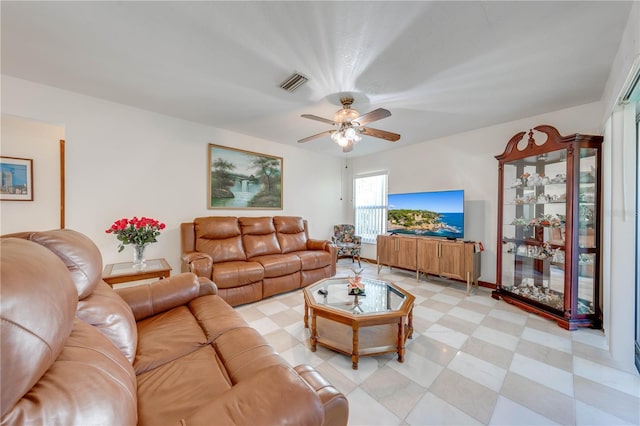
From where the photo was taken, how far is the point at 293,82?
7.41ft

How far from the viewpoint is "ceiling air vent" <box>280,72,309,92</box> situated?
2156 mm

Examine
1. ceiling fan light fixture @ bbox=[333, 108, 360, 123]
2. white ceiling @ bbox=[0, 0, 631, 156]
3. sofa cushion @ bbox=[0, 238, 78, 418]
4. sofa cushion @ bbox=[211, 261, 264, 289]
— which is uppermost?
white ceiling @ bbox=[0, 0, 631, 156]

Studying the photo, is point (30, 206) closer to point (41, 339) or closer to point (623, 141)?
point (41, 339)

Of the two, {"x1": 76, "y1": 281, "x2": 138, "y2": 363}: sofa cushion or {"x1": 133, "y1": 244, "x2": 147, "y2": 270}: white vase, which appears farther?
{"x1": 133, "y1": 244, "x2": 147, "y2": 270}: white vase

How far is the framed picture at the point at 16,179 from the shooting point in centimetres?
263

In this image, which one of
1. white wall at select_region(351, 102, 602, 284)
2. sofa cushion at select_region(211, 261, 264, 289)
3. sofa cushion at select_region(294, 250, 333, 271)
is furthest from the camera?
sofa cushion at select_region(294, 250, 333, 271)

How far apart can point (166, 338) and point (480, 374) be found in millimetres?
2134

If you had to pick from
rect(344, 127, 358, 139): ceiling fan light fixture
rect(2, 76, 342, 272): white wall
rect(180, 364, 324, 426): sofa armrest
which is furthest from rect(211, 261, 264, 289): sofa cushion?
rect(180, 364, 324, 426): sofa armrest

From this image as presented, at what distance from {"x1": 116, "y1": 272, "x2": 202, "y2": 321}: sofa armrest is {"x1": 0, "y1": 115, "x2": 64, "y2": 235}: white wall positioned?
6.96 feet

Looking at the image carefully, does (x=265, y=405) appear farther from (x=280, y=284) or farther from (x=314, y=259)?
(x=314, y=259)

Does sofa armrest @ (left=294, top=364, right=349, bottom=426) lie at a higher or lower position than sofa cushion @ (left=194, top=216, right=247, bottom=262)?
lower

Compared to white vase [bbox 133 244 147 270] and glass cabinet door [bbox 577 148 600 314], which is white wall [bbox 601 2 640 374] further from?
white vase [bbox 133 244 147 270]

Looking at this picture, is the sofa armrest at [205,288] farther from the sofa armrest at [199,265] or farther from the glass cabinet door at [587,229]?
the glass cabinet door at [587,229]

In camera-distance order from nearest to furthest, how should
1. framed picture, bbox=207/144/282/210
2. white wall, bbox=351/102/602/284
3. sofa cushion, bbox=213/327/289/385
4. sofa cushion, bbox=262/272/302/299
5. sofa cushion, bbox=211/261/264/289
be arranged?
sofa cushion, bbox=213/327/289/385
sofa cushion, bbox=211/261/264/289
white wall, bbox=351/102/602/284
sofa cushion, bbox=262/272/302/299
framed picture, bbox=207/144/282/210
